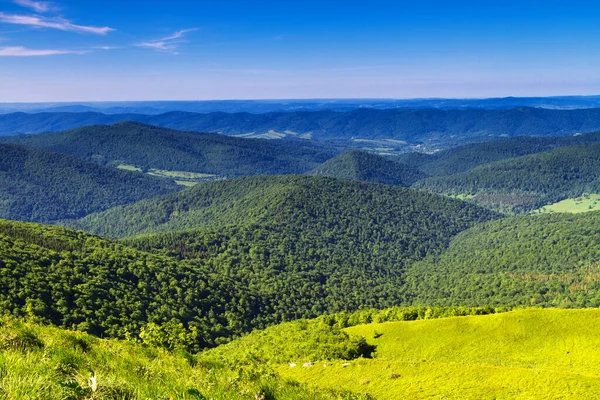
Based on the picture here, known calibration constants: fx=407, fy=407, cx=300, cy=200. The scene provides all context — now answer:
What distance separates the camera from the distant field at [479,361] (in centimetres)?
5022

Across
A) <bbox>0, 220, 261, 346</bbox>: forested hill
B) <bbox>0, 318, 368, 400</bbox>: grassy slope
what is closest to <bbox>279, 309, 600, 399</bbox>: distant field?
<bbox>0, 318, 368, 400</bbox>: grassy slope

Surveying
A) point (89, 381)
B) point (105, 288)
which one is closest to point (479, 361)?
point (89, 381)

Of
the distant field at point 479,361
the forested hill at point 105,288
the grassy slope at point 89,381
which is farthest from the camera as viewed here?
the forested hill at point 105,288

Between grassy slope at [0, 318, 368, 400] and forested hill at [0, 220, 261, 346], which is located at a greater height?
grassy slope at [0, 318, 368, 400]

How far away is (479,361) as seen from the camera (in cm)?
7550

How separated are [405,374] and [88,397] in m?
61.8

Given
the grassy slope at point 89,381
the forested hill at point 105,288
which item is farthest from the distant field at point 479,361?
the forested hill at point 105,288

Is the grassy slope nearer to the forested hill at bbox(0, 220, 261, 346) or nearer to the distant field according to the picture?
the distant field

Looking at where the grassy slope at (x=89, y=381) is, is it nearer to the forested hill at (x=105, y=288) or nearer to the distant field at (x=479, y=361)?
the distant field at (x=479, y=361)

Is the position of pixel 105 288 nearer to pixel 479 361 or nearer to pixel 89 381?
pixel 479 361

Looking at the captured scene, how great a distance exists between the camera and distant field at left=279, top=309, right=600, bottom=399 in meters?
50.2

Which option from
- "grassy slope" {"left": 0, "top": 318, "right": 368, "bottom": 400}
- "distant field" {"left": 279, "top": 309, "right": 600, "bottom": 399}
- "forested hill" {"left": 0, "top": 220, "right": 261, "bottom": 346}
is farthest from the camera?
"forested hill" {"left": 0, "top": 220, "right": 261, "bottom": 346}

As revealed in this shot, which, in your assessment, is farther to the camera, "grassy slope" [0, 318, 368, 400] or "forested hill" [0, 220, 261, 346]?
"forested hill" [0, 220, 261, 346]

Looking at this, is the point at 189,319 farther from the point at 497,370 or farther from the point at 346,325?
the point at 497,370
